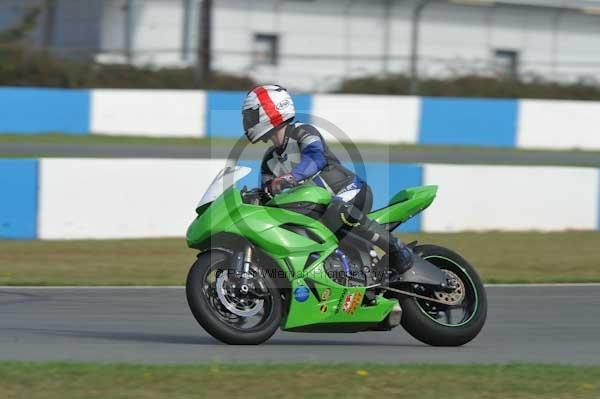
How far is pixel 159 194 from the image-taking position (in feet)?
44.1

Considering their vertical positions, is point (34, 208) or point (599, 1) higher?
point (599, 1)

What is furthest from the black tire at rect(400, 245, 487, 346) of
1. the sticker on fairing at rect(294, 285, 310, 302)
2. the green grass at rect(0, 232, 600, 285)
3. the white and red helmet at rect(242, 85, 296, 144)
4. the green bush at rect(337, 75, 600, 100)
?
the green bush at rect(337, 75, 600, 100)

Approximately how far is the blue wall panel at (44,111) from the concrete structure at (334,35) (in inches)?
303

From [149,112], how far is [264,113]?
17.9 metres

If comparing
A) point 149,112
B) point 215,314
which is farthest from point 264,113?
point 149,112

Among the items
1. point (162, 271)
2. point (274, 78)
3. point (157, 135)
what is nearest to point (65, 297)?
point (162, 271)

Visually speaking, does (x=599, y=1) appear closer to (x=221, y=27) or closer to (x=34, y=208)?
(x=221, y=27)

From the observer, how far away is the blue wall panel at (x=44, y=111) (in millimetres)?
23422

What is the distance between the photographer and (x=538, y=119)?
26.2 metres

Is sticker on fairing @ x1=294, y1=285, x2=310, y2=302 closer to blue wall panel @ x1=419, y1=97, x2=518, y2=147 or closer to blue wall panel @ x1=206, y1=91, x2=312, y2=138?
blue wall panel @ x1=206, y1=91, x2=312, y2=138

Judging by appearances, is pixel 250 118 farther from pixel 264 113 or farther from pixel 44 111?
pixel 44 111

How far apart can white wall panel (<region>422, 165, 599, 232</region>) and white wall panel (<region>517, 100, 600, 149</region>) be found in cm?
1131

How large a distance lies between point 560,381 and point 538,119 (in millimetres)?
20835

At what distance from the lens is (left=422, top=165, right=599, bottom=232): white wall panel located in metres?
14.5
